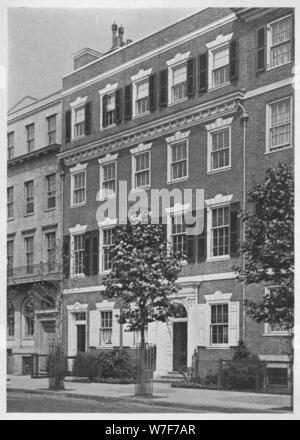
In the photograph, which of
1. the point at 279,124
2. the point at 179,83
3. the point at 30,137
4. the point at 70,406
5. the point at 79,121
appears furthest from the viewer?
the point at 30,137

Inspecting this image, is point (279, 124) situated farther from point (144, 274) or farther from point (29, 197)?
point (29, 197)

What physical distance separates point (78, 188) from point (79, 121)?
89.8 inches

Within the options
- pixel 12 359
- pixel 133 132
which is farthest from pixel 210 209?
pixel 12 359

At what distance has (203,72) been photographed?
19828 millimetres

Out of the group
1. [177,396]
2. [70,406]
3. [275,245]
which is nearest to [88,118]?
[275,245]

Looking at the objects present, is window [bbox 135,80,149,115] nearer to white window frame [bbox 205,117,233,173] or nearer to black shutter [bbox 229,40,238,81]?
white window frame [bbox 205,117,233,173]

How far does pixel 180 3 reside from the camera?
1561 centimetres

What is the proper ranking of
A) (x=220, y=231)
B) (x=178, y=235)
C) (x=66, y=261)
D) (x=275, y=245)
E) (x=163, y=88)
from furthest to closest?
(x=66, y=261), (x=163, y=88), (x=220, y=231), (x=178, y=235), (x=275, y=245)

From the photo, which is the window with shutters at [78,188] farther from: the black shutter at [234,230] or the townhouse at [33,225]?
the black shutter at [234,230]

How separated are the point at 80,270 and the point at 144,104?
205 inches

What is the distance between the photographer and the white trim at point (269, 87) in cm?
1788

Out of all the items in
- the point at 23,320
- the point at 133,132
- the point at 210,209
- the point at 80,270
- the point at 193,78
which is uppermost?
the point at 193,78

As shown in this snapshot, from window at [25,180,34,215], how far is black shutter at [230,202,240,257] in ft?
21.9

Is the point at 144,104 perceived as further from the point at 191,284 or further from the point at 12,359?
the point at 12,359
